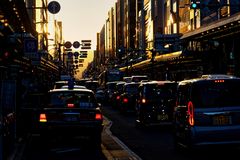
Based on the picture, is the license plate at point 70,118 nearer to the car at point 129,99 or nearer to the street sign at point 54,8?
the car at point 129,99

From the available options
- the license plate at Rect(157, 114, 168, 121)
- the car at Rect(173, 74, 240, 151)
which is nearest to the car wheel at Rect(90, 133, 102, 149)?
the car at Rect(173, 74, 240, 151)

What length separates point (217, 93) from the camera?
45.4ft

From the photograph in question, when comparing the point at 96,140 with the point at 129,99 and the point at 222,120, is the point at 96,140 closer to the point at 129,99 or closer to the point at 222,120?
the point at 222,120

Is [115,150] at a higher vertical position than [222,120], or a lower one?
lower

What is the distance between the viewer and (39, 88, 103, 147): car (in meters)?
17.1

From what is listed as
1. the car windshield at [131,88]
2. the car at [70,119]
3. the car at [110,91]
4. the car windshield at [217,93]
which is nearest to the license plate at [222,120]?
the car windshield at [217,93]

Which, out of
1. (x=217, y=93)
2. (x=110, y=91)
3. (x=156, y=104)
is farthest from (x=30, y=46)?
(x=110, y=91)

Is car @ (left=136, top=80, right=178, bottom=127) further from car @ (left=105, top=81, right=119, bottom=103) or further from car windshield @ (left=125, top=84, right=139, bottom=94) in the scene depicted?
car @ (left=105, top=81, right=119, bottom=103)

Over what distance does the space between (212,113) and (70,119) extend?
4820 mm

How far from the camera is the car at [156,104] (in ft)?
74.2

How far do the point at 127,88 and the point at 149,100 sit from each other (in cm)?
1272

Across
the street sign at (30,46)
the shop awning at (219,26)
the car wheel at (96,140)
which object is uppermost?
the shop awning at (219,26)

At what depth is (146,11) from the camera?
433 feet

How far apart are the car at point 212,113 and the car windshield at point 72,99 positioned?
4009 millimetres
